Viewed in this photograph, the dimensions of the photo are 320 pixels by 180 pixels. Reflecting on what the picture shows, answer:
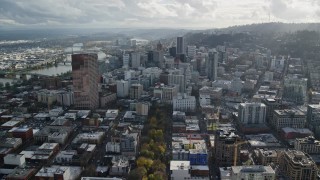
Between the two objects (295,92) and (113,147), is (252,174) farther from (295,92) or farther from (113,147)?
(295,92)

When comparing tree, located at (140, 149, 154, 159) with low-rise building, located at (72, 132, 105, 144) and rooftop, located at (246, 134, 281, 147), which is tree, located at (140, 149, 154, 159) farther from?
rooftop, located at (246, 134, 281, 147)

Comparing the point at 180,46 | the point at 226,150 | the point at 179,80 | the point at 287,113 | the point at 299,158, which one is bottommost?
the point at 226,150

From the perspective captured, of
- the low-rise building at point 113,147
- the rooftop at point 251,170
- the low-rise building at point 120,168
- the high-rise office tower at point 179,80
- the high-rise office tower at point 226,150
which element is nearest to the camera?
the rooftop at point 251,170

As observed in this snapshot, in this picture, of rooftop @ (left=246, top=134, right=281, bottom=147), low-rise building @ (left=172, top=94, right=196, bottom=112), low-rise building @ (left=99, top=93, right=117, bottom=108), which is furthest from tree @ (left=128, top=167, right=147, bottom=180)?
low-rise building @ (left=99, top=93, right=117, bottom=108)

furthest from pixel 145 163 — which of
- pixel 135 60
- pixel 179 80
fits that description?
pixel 135 60

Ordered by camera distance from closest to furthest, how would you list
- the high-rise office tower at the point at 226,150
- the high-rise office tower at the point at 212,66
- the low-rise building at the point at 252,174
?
the low-rise building at the point at 252,174, the high-rise office tower at the point at 226,150, the high-rise office tower at the point at 212,66

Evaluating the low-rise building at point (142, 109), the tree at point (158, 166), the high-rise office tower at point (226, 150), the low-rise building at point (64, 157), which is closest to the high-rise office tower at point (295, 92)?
the low-rise building at point (142, 109)

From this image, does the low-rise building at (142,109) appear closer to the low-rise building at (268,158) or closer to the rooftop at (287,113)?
the rooftop at (287,113)

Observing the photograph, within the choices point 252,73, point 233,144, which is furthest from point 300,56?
point 233,144

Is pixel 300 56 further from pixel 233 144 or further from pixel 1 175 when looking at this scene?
pixel 1 175
